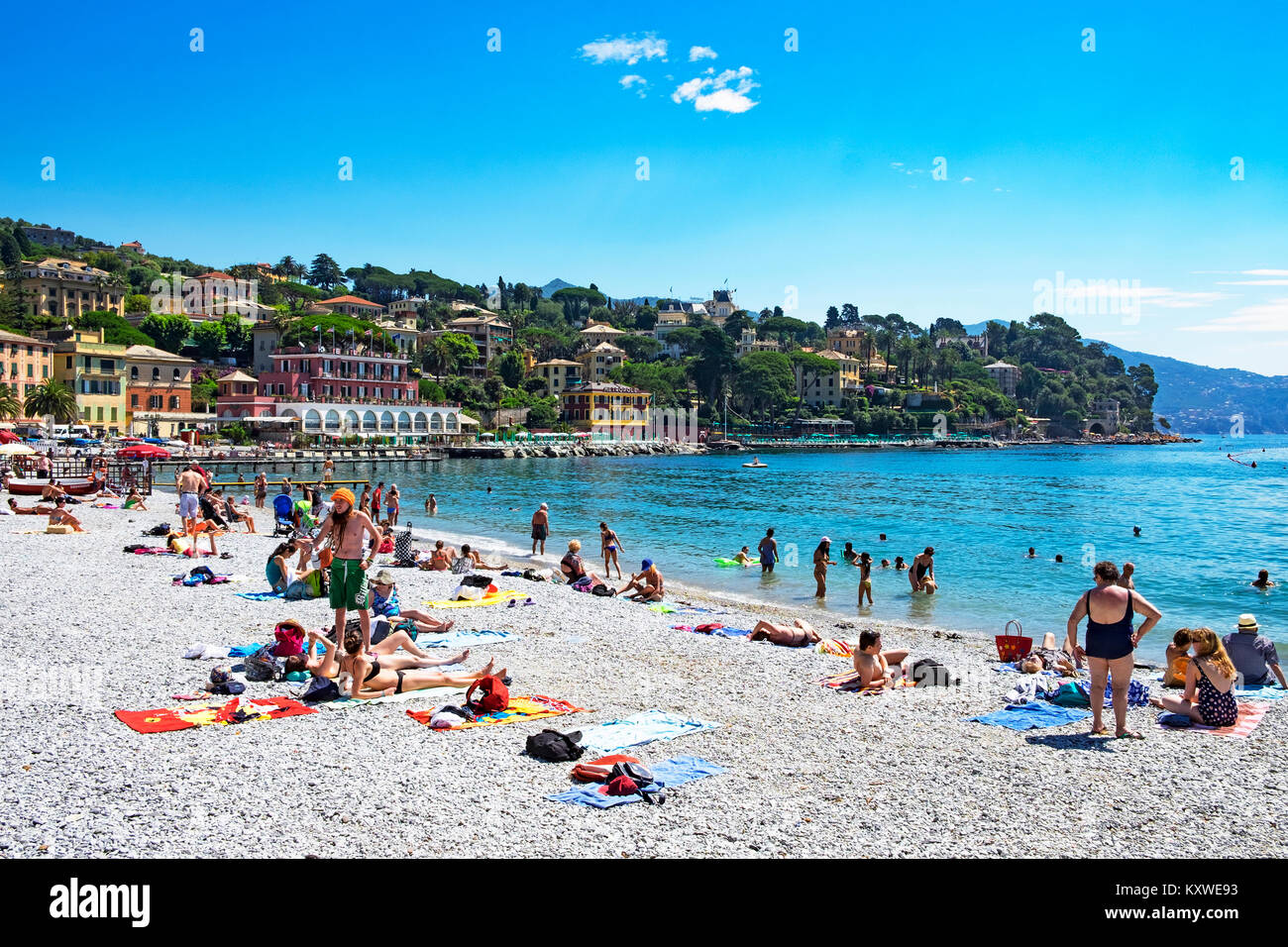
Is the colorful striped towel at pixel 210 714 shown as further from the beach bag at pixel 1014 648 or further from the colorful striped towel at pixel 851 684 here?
the beach bag at pixel 1014 648

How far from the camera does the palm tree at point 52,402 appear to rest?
195ft

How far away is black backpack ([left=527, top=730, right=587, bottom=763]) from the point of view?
6.62 metres

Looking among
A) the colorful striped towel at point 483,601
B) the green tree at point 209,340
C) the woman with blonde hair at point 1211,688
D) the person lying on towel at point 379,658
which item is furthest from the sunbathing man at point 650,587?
the green tree at point 209,340

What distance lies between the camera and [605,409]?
109188mm

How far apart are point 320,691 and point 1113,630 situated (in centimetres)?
661

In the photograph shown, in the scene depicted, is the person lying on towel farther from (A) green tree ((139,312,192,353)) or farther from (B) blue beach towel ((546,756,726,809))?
(A) green tree ((139,312,192,353))

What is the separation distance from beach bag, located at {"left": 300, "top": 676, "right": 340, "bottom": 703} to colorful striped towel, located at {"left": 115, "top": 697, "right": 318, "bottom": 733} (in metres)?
0.12

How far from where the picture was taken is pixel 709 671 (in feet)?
33.1

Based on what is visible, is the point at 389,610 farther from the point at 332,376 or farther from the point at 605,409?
the point at 605,409

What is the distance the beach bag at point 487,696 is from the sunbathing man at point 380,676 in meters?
0.44

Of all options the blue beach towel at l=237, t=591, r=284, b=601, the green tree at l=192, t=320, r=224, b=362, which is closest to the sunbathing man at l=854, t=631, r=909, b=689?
the blue beach towel at l=237, t=591, r=284, b=601
